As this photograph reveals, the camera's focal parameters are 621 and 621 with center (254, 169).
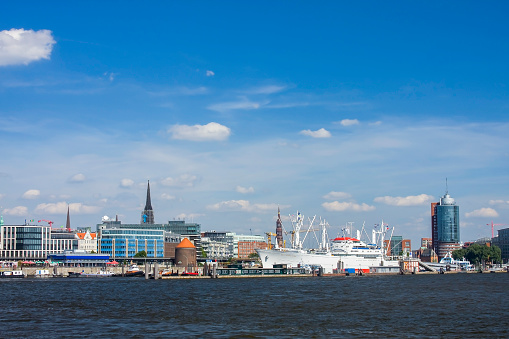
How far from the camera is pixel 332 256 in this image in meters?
166

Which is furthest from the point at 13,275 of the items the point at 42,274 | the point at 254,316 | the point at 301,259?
the point at 254,316

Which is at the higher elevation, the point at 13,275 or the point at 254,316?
the point at 254,316

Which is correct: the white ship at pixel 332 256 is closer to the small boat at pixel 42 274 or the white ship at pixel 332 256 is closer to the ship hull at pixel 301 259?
the ship hull at pixel 301 259

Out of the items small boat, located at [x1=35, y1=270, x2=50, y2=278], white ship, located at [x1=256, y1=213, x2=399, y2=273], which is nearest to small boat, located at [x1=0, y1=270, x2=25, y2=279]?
small boat, located at [x1=35, y1=270, x2=50, y2=278]

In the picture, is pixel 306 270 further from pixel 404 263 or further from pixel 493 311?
pixel 493 311

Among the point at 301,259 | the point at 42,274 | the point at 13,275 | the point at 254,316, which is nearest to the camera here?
the point at 254,316

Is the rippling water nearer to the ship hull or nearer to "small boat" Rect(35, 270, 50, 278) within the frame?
"small boat" Rect(35, 270, 50, 278)

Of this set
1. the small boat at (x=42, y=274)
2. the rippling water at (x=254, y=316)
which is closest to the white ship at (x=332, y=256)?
the small boat at (x=42, y=274)

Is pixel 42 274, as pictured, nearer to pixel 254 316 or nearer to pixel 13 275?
pixel 13 275

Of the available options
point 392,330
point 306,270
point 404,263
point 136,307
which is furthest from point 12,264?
point 392,330

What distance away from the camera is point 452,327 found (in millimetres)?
44250

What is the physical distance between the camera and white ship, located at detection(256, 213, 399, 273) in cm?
16325

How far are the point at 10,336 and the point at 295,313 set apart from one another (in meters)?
23.9

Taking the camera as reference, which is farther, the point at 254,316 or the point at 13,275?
the point at 13,275
